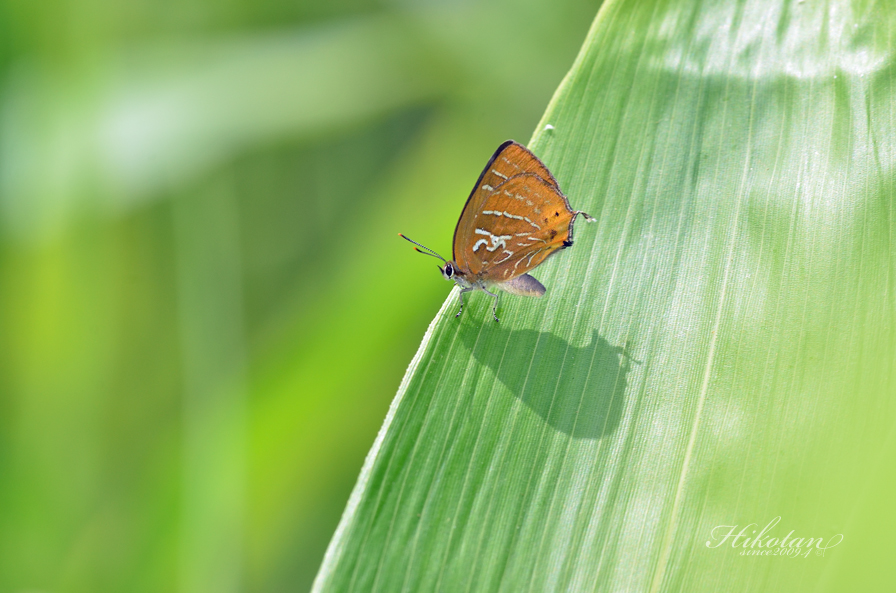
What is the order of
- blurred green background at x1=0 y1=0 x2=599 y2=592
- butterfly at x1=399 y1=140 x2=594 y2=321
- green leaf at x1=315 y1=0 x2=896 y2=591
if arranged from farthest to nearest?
blurred green background at x1=0 y1=0 x2=599 y2=592
butterfly at x1=399 y1=140 x2=594 y2=321
green leaf at x1=315 y1=0 x2=896 y2=591

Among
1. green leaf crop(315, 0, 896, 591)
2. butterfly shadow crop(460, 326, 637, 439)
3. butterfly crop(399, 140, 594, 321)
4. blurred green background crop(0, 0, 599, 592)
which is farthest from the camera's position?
blurred green background crop(0, 0, 599, 592)

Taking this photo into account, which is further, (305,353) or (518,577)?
(305,353)

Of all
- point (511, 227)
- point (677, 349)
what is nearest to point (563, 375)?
point (677, 349)

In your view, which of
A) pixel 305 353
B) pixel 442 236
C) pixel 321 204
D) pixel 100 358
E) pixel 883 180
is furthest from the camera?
pixel 321 204

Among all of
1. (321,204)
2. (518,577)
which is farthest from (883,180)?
(321,204)

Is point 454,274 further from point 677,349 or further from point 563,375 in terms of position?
point 677,349

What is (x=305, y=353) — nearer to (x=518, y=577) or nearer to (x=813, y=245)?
(x=518, y=577)

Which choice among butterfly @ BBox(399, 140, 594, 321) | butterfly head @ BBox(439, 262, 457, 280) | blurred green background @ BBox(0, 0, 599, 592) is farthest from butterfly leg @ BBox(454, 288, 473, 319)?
blurred green background @ BBox(0, 0, 599, 592)

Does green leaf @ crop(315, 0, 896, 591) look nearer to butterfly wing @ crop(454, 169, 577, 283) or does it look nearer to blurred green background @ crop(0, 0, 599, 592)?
butterfly wing @ crop(454, 169, 577, 283)
